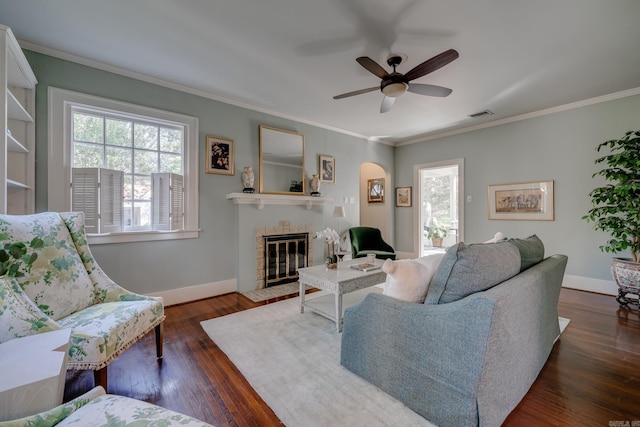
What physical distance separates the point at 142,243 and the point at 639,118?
248 inches

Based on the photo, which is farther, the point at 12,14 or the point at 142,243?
the point at 142,243

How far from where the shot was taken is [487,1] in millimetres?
1910

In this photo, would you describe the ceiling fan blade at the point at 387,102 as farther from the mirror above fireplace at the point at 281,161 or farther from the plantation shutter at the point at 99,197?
the plantation shutter at the point at 99,197

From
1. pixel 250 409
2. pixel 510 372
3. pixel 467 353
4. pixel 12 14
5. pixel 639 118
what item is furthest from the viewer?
pixel 639 118

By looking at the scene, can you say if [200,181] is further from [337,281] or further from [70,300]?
[337,281]

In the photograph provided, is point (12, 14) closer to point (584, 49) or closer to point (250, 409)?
point (250, 409)

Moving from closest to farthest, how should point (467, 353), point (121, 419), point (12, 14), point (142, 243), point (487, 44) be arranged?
1. point (121, 419)
2. point (467, 353)
3. point (12, 14)
4. point (487, 44)
5. point (142, 243)

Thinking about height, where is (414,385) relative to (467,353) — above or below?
below

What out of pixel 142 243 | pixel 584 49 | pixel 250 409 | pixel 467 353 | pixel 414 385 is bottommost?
pixel 250 409

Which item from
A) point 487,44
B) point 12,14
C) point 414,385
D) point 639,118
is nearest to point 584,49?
point 487,44

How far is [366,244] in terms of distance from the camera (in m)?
4.70

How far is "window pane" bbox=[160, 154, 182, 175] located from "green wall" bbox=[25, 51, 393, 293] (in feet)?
0.88

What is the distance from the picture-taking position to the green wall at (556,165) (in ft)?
11.7

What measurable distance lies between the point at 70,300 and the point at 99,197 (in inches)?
59.6
